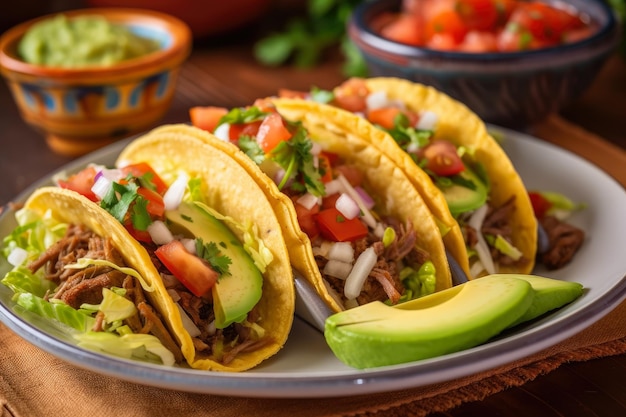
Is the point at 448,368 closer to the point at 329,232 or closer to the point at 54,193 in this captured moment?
the point at 329,232

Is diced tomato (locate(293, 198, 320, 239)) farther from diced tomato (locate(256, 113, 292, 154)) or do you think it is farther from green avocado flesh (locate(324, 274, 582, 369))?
green avocado flesh (locate(324, 274, 582, 369))

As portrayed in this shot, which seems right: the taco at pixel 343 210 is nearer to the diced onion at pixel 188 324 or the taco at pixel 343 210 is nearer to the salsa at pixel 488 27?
the diced onion at pixel 188 324

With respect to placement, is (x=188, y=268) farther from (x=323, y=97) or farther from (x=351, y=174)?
(x=323, y=97)

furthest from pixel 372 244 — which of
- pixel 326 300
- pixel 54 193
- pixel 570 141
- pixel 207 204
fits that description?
pixel 570 141

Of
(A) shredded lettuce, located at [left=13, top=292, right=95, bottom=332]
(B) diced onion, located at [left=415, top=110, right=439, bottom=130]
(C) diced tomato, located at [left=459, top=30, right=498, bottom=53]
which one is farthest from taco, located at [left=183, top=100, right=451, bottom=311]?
(C) diced tomato, located at [left=459, top=30, right=498, bottom=53]

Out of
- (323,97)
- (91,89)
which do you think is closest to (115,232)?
(323,97)
